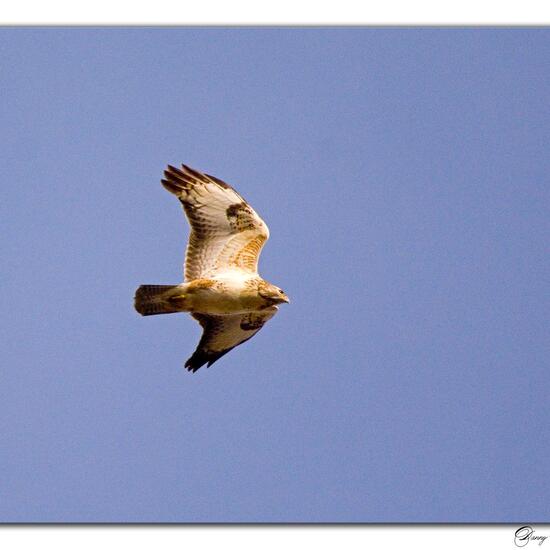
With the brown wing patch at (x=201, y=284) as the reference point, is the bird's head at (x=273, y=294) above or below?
below

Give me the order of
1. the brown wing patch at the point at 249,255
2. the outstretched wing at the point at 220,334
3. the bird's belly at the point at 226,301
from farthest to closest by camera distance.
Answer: the outstretched wing at the point at 220,334 → the brown wing patch at the point at 249,255 → the bird's belly at the point at 226,301

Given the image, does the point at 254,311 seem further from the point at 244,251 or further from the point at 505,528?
the point at 505,528

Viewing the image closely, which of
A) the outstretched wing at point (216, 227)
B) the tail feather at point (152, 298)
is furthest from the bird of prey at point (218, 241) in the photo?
the tail feather at point (152, 298)

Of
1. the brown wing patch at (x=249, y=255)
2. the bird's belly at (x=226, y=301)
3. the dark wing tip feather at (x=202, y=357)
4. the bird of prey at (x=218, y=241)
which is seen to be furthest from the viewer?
the dark wing tip feather at (x=202, y=357)

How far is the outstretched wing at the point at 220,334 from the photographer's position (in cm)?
1079

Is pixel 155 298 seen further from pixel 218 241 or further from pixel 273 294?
pixel 273 294

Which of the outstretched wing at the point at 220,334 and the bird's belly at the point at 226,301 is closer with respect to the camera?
the bird's belly at the point at 226,301

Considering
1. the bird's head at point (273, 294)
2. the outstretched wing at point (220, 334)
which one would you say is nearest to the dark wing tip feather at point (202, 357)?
the outstretched wing at point (220, 334)

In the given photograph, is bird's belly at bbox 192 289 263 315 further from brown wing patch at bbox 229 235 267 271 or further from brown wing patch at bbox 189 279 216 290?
brown wing patch at bbox 229 235 267 271

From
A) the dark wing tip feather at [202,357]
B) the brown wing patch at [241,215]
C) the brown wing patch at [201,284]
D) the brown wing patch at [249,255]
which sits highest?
the brown wing patch at [241,215]

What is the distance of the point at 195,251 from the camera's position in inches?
417

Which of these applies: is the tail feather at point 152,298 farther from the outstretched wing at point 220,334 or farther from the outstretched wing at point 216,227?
the outstretched wing at point 220,334

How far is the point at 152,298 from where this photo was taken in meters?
10.0
